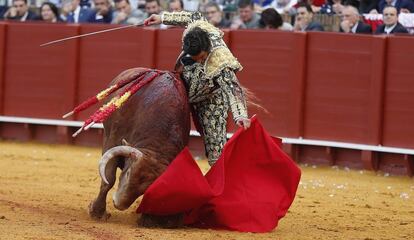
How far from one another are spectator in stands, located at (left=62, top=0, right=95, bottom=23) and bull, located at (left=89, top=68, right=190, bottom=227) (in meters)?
6.02

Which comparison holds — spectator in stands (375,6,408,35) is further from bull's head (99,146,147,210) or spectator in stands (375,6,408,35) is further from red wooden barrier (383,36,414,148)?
bull's head (99,146,147,210)

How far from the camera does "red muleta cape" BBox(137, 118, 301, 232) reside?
690 centimetres

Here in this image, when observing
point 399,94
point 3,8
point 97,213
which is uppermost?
point 3,8

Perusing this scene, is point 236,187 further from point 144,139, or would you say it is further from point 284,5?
point 284,5

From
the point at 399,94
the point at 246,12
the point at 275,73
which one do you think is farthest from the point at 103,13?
the point at 399,94

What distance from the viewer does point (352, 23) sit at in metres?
11.4

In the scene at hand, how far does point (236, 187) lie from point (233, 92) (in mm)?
679

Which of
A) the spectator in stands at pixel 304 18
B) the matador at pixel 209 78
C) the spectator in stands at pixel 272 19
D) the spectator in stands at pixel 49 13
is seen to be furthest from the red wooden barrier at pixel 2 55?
the matador at pixel 209 78

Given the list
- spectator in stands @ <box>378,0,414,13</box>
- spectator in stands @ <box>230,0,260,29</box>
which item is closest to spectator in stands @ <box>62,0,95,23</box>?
spectator in stands @ <box>230,0,260,29</box>

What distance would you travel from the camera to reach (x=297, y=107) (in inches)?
448

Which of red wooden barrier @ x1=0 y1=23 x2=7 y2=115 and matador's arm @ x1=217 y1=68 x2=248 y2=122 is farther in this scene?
red wooden barrier @ x1=0 y1=23 x2=7 y2=115

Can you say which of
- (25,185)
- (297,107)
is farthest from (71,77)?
(25,185)

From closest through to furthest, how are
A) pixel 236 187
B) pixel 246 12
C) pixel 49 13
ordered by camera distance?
pixel 236 187 < pixel 246 12 < pixel 49 13

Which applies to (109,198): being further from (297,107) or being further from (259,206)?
(297,107)
